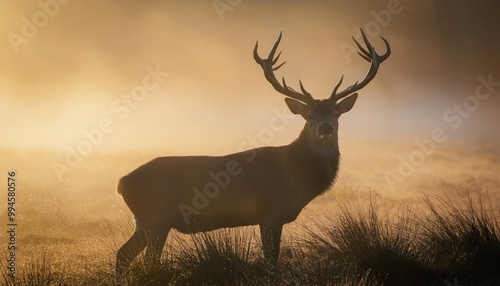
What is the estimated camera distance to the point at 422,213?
365 inches

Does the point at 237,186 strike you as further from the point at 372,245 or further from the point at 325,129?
the point at 372,245

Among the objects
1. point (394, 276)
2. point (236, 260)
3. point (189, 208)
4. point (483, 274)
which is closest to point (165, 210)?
point (189, 208)

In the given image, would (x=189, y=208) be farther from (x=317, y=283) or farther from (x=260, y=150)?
(x=317, y=283)

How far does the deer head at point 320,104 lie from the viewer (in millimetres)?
9906

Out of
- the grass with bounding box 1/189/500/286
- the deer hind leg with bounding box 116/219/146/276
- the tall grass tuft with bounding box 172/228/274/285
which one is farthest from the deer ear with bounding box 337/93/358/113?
the deer hind leg with bounding box 116/219/146/276

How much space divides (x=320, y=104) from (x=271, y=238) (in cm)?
230

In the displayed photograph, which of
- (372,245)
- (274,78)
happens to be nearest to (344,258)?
(372,245)

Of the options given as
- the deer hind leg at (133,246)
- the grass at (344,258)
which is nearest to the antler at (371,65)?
the grass at (344,258)

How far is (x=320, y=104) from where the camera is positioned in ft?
33.3

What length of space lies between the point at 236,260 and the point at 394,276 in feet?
6.35

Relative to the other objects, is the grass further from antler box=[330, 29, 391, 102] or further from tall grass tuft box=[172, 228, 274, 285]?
antler box=[330, 29, 391, 102]

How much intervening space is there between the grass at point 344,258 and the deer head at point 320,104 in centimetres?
140

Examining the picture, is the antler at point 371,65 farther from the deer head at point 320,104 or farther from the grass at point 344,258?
the grass at point 344,258

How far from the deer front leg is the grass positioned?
21 centimetres
